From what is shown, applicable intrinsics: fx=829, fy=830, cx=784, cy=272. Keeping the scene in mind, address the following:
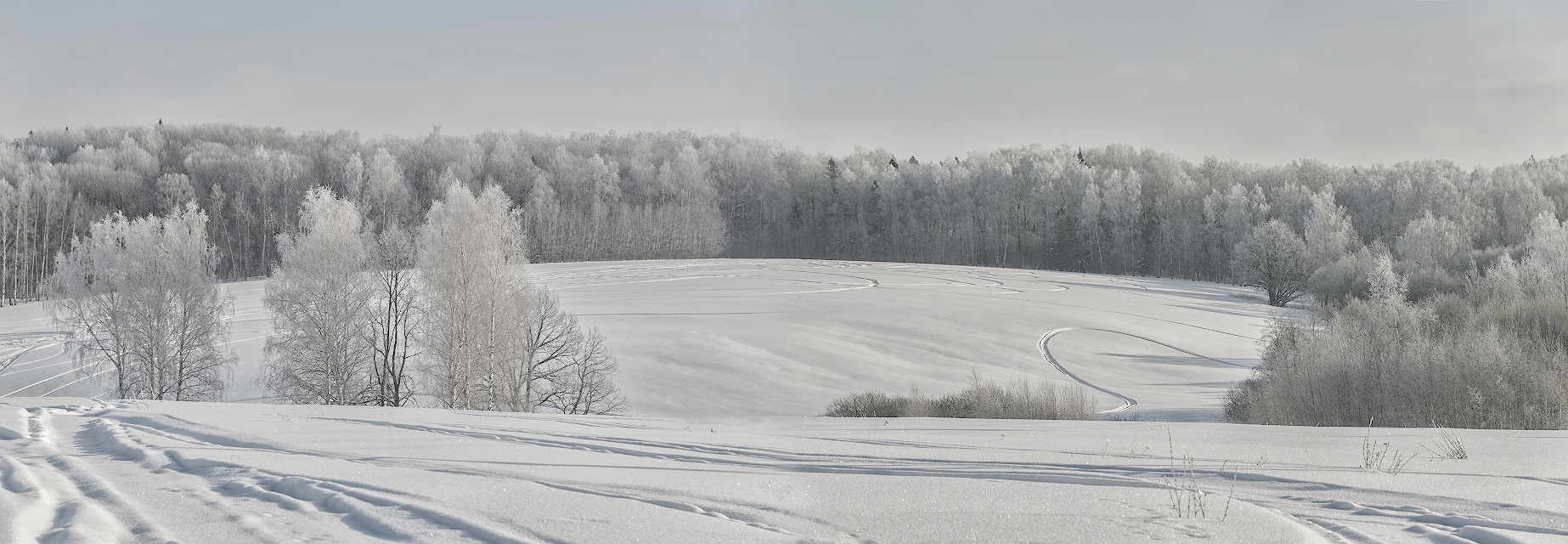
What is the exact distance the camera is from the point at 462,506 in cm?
369

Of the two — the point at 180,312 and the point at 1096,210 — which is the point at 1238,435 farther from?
the point at 1096,210

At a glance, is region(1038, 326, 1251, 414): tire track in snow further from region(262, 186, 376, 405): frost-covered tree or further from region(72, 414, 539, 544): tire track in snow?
region(262, 186, 376, 405): frost-covered tree

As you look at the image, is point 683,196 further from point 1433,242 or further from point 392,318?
point 1433,242

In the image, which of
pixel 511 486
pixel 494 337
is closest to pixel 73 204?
pixel 494 337

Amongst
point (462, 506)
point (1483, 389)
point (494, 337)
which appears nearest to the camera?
point (462, 506)

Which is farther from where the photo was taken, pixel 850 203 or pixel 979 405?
pixel 850 203

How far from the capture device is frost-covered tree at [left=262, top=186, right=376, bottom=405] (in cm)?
2536

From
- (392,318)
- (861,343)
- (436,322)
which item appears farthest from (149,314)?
(861,343)

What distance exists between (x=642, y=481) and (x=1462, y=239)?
50.6 m

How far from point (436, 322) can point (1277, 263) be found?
48041 millimetres

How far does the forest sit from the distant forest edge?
0.52 feet

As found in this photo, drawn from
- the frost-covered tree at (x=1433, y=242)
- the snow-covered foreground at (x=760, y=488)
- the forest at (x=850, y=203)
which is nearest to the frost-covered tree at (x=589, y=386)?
the forest at (x=850, y=203)

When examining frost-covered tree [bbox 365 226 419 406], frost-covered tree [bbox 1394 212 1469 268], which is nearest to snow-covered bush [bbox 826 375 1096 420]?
frost-covered tree [bbox 365 226 419 406]

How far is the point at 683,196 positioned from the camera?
67125 millimetres
